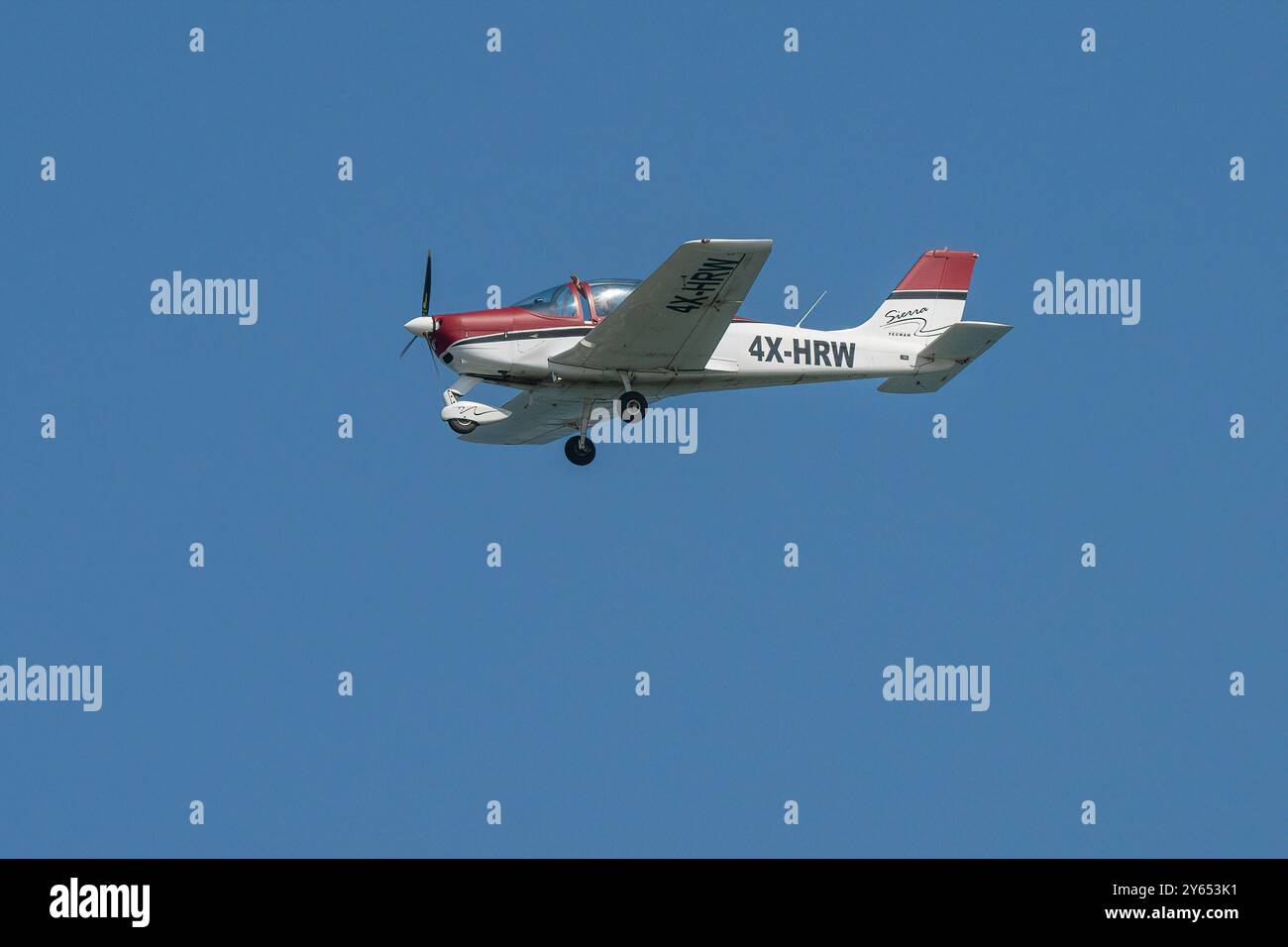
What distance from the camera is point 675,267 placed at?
19.9 metres

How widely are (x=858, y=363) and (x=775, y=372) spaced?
4.39ft

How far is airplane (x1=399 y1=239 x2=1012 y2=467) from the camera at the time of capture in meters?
20.4

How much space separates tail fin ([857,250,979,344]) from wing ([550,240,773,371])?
383 cm

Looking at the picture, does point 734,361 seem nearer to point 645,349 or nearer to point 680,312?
point 645,349

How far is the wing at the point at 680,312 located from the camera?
19656mm

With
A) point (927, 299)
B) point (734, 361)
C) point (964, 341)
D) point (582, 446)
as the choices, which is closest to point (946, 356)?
point (964, 341)

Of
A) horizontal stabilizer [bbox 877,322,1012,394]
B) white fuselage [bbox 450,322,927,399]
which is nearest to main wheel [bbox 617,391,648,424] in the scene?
white fuselage [bbox 450,322,927,399]

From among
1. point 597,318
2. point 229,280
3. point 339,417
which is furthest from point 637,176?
point 229,280

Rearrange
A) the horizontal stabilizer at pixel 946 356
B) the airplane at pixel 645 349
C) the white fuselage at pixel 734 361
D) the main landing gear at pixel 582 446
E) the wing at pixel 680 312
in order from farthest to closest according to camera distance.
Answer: the horizontal stabilizer at pixel 946 356 → the main landing gear at pixel 582 446 → the white fuselage at pixel 734 361 → the airplane at pixel 645 349 → the wing at pixel 680 312

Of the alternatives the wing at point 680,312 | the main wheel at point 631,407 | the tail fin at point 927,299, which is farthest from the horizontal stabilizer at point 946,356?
the main wheel at point 631,407

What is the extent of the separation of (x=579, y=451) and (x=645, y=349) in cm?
181

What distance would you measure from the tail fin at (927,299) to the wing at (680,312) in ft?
12.6

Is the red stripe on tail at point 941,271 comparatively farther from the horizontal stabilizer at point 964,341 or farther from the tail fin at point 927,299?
the horizontal stabilizer at point 964,341

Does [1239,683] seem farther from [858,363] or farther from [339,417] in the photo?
[339,417]
